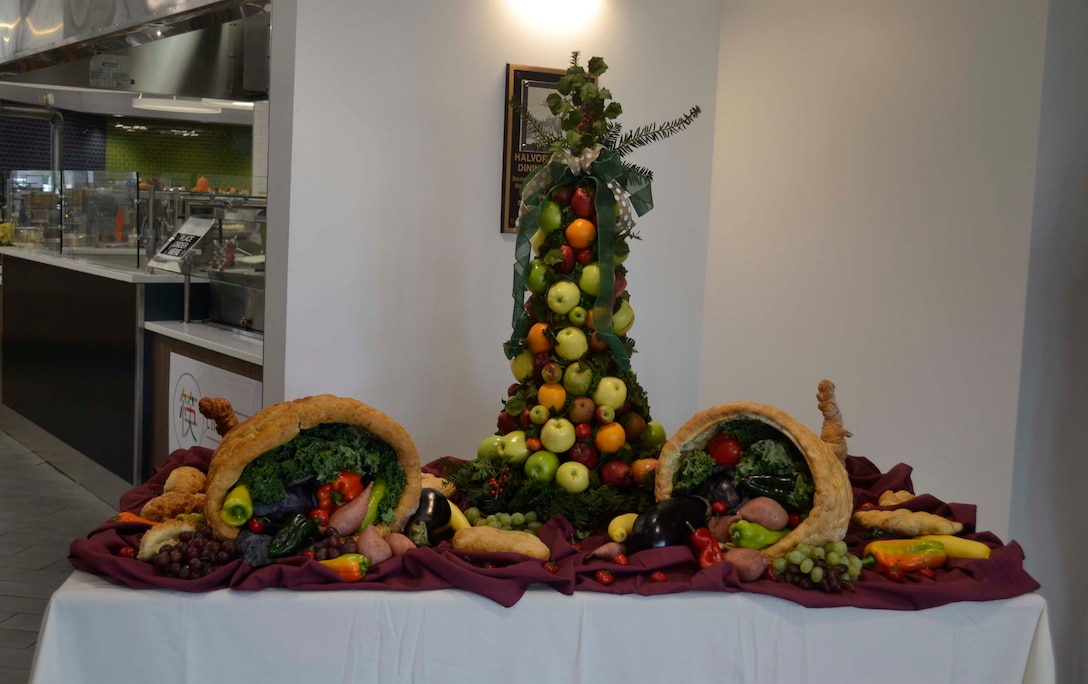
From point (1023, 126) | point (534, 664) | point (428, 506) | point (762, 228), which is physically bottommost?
point (534, 664)

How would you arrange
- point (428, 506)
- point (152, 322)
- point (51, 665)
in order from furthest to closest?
point (152, 322)
point (428, 506)
point (51, 665)

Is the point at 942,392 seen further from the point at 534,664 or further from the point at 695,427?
the point at 534,664

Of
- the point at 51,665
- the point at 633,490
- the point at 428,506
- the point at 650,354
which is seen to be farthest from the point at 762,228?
the point at 51,665

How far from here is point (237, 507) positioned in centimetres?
174

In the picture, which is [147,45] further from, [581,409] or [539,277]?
[581,409]

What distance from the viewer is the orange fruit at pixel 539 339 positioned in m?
2.18

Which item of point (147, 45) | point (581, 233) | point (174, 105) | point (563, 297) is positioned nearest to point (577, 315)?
point (563, 297)

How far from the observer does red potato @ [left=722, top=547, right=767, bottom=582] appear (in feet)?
5.91

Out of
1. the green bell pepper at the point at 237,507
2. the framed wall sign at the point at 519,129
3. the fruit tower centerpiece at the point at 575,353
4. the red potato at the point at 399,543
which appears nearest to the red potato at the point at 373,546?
the red potato at the point at 399,543

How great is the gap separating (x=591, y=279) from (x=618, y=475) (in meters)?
0.41

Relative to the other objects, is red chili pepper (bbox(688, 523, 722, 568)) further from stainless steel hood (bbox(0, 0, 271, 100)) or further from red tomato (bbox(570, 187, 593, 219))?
stainless steel hood (bbox(0, 0, 271, 100))

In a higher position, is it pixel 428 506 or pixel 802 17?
pixel 802 17

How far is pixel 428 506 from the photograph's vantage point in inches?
77.4

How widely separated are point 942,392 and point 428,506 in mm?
1749
